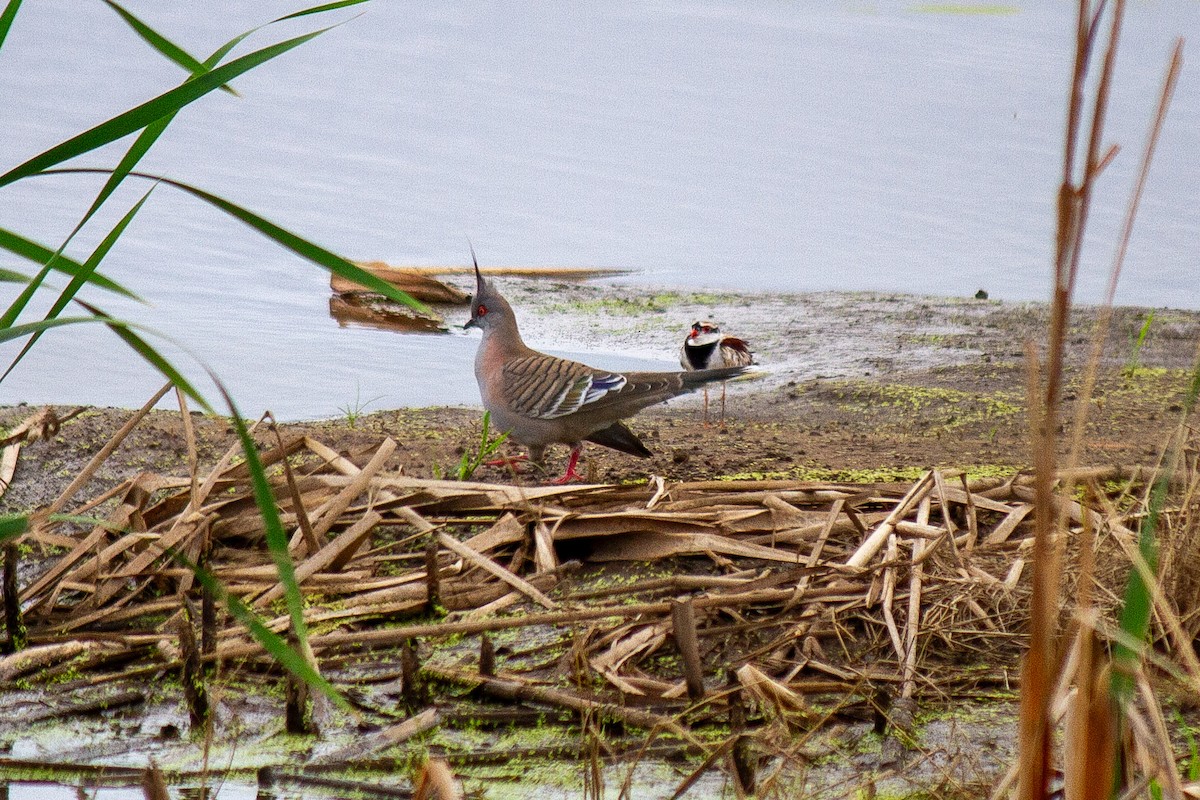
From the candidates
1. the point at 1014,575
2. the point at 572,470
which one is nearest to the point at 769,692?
the point at 1014,575

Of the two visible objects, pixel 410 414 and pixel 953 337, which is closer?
pixel 410 414

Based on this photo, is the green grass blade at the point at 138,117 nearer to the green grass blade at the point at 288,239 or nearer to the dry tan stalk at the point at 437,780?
the green grass blade at the point at 288,239

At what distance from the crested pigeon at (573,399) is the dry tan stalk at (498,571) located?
1.75 m

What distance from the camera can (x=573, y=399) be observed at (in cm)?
537

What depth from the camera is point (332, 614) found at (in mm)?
3443

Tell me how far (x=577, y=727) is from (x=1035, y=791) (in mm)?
1731

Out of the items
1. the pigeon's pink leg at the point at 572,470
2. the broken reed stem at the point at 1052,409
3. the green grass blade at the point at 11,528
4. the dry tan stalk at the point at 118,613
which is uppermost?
the broken reed stem at the point at 1052,409

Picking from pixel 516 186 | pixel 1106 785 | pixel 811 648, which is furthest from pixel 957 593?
pixel 516 186

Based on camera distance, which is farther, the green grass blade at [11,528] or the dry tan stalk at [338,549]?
the dry tan stalk at [338,549]

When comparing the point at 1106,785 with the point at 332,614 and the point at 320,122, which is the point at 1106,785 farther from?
the point at 320,122

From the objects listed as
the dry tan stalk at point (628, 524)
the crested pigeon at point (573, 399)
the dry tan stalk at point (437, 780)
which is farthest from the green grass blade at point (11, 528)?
the crested pigeon at point (573, 399)

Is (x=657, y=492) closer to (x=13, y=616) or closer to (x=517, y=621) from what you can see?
(x=517, y=621)

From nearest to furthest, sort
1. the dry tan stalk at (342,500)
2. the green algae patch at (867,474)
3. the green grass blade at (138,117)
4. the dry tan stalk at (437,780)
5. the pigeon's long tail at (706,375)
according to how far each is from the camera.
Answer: the dry tan stalk at (437,780)
the green grass blade at (138,117)
the dry tan stalk at (342,500)
the green algae patch at (867,474)
the pigeon's long tail at (706,375)

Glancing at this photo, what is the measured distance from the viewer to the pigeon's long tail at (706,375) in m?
5.24
